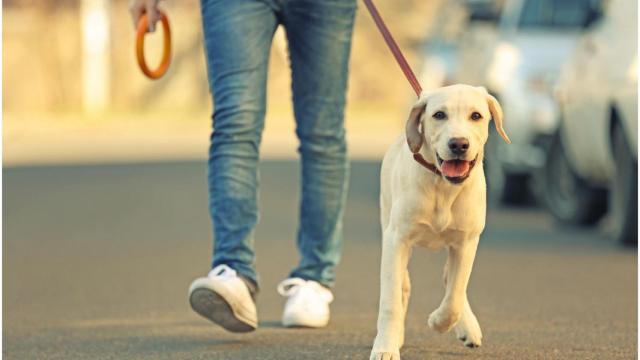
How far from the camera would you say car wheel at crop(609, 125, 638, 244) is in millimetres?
9461

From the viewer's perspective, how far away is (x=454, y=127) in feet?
17.4

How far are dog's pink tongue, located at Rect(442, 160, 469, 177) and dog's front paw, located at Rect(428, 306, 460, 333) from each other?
1.84ft

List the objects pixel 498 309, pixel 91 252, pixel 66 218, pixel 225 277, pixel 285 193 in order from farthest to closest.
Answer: pixel 285 193, pixel 66 218, pixel 91 252, pixel 498 309, pixel 225 277

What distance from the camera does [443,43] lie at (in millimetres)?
17062

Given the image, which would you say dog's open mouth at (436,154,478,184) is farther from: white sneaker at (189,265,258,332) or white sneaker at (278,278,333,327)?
white sneaker at (278,278,333,327)

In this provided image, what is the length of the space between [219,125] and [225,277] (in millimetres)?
576

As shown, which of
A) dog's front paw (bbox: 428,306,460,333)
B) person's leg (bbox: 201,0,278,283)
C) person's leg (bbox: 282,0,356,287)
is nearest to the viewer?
dog's front paw (bbox: 428,306,460,333)

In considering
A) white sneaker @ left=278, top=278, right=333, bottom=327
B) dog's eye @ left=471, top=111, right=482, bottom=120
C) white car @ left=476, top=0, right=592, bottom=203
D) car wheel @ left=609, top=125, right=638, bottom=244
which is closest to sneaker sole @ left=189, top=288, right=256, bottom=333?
white sneaker @ left=278, top=278, right=333, bottom=327

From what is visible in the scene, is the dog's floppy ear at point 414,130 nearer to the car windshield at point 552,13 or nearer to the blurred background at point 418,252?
the blurred background at point 418,252

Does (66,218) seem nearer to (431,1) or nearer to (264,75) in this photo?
(264,75)

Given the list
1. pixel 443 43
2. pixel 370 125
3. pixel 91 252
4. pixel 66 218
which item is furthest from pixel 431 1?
pixel 91 252

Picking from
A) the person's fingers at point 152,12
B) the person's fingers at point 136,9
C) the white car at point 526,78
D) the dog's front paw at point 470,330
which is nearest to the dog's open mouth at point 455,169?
the dog's front paw at point 470,330

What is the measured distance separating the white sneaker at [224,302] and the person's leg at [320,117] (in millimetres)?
573

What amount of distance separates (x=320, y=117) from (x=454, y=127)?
4.38 ft
